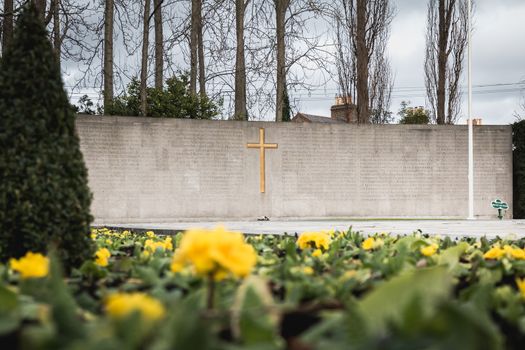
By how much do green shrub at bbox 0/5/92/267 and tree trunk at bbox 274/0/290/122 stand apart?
16.5 m

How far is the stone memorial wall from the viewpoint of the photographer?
16094 millimetres

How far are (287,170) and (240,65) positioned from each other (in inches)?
152

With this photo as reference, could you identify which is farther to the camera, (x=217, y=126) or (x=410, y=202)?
(x=410, y=202)

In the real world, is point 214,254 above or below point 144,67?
below

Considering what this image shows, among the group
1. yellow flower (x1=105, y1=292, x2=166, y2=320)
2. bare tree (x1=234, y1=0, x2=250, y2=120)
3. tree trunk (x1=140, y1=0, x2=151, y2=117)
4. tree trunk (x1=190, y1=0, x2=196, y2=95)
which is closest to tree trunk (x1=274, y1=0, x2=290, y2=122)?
bare tree (x1=234, y1=0, x2=250, y2=120)

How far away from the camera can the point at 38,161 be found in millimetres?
2564

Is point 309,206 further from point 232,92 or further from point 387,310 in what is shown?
point 387,310

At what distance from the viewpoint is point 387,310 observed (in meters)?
1.08

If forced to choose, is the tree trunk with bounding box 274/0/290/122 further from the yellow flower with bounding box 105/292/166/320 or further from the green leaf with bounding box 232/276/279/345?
the yellow flower with bounding box 105/292/166/320

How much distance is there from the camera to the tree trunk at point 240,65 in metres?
19.1

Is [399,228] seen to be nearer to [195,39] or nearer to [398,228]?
[398,228]

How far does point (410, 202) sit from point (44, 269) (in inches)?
678

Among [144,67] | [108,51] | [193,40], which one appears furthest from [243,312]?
[193,40]

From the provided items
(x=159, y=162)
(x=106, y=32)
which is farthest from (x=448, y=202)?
(x=106, y=32)
